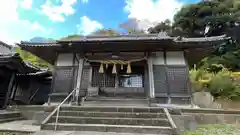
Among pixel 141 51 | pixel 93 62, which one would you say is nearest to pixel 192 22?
pixel 141 51

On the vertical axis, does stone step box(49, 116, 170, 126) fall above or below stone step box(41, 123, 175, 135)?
above

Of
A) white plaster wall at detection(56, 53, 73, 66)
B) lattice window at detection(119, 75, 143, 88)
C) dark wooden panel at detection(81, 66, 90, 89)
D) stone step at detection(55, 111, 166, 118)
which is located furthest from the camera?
white plaster wall at detection(56, 53, 73, 66)

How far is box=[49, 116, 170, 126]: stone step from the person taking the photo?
18.8ft

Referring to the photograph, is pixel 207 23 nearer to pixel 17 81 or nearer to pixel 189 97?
pixel 189 97

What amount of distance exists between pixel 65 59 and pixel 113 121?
600 centimetres

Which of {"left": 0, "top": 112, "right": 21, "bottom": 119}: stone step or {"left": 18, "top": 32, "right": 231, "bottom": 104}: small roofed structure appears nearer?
{"left": 0, "top": 112, "right": 21, "bottom": 119}: stone step

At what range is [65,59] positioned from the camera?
34.5 feet

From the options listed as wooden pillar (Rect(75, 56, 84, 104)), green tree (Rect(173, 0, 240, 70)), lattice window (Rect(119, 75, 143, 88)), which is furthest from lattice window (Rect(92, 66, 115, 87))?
green tree (Rect(173, 0, 240, 70))

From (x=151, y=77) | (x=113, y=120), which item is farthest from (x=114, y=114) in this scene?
(x=151, y=77)

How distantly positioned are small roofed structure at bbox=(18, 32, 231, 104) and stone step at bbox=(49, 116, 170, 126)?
121 inches

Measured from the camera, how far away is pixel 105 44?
30.6 ft

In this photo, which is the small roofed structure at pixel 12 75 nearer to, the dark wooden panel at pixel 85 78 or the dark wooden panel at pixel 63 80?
A: the dark wooden panel at pixel 63 80

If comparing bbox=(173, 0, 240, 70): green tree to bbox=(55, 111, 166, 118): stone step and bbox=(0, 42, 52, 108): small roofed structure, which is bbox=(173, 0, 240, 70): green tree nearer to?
bbox=(55, 111, 166, 118): stone step

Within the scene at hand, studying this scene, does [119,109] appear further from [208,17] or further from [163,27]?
[163,27]
